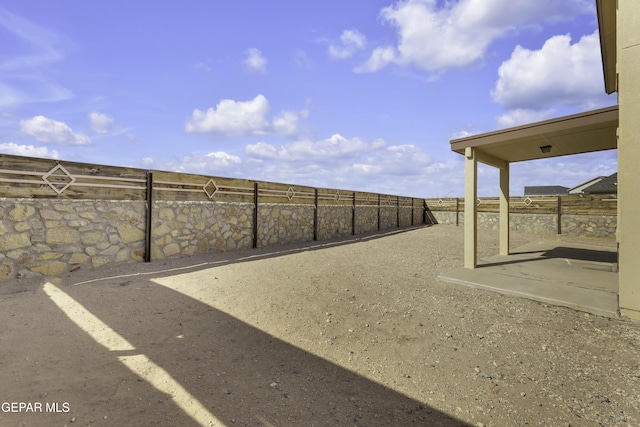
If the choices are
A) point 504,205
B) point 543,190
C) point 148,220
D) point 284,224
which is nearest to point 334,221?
point 284,224

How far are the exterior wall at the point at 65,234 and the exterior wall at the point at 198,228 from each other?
45 cm

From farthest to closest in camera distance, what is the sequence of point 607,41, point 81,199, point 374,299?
point 607,41
point 81,199
point 374,299

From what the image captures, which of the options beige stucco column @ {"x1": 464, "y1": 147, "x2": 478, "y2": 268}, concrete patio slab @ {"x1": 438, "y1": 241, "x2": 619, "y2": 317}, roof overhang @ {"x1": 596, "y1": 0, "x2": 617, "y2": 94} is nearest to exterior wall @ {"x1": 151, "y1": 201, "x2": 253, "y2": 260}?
concrete patio slab @ {"x1": 438, "y1": 241, "x2": 619, "y2": 317}

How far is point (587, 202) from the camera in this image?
609 inches

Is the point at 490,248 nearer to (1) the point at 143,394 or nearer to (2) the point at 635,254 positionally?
(2) the point at 635,254

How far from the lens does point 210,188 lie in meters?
8.84

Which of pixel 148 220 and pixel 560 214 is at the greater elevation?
pixel 560 214

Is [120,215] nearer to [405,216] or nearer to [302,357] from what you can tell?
[302,357]

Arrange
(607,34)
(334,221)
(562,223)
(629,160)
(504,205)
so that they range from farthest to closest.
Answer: (562,223)
(334,221)
(504,205)
(607,34)
(629,160)

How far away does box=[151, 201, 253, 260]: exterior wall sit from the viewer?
7.64m

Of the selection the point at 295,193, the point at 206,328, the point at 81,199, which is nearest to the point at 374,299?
the point at 206,328

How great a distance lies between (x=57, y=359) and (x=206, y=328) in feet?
4.92

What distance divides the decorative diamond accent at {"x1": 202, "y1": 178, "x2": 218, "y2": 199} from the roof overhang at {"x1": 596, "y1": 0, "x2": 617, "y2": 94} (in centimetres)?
1007

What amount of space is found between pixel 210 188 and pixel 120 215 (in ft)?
8.29
